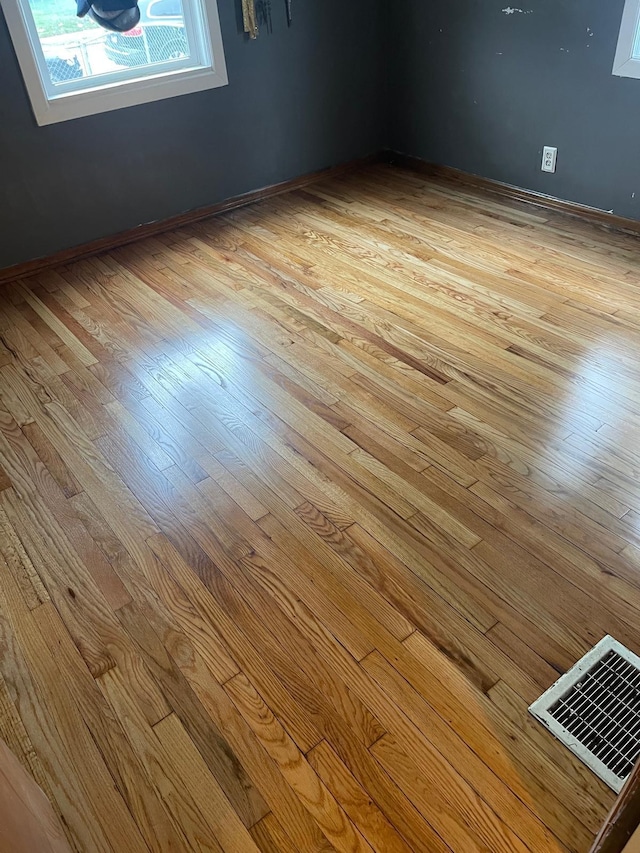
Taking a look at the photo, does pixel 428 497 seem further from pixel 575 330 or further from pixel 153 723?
pixel 575 330

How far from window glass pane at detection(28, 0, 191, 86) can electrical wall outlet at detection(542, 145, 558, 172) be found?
1.97 meters

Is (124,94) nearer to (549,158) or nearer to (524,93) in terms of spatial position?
(524,93)

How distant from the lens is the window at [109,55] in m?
2.96

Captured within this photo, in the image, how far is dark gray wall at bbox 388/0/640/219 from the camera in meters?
3.11

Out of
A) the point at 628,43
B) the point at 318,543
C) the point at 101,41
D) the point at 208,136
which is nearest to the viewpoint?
the point at 318,543

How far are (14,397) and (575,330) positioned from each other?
219 cm

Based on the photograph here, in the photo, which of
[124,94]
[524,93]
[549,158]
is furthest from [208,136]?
[549,158]

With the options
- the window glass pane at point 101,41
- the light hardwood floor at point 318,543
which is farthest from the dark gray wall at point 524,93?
the window glass pane at point 101,41

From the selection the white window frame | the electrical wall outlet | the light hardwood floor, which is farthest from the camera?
the electrical wall outlet

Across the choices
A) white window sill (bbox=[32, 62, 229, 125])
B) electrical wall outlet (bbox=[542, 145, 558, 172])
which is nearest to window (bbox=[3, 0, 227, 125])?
white window sill (bbox=[32, 62, 229, 125])

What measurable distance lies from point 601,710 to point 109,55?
3453mm

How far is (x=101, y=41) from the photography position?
315 cm

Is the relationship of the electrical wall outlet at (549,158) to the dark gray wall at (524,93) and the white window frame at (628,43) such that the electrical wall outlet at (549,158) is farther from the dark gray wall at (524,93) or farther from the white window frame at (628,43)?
the white window frame at (628,43)

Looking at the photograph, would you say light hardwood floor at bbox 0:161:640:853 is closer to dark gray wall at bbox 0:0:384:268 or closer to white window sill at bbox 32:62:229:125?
dark gray wall at bbox 0:0:384:268
